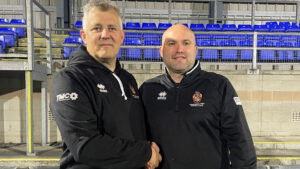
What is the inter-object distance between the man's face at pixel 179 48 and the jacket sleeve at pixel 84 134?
87cm

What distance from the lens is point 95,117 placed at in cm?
128

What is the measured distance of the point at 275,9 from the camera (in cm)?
1528

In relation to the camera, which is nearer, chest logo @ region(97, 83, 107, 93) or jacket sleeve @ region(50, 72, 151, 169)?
jacket sleeve @ region(50, 72, 151, 169)

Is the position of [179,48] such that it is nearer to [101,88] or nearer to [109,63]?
[109,63]

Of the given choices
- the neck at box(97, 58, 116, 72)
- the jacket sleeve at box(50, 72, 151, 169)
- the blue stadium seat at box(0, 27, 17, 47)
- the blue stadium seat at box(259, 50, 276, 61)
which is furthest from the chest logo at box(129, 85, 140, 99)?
the blue stadium seat at box(0, 27, 17, 47)

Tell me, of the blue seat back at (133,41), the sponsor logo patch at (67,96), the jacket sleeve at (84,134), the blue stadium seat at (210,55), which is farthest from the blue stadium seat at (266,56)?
the sponsor logo patch at (67,96)

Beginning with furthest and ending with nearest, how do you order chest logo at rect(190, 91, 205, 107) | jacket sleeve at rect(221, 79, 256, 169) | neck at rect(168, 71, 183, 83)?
neck at rect(168, 71, 183, 83), chest logo at rect(190, 91, 205, 107), jacket sleeve at rect(221, 79, 256, 169)

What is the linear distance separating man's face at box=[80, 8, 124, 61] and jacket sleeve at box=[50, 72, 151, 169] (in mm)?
240

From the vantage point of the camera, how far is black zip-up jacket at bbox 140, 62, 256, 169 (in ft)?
5.92

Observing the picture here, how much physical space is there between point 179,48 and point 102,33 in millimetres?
748

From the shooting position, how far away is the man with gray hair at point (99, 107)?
3.92ft

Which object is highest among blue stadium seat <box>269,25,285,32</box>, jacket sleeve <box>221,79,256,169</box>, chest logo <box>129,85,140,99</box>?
blue stadium seat <box>269,25,285,32</box>

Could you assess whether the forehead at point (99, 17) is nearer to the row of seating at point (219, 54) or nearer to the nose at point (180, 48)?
the nose at point (180, 48)

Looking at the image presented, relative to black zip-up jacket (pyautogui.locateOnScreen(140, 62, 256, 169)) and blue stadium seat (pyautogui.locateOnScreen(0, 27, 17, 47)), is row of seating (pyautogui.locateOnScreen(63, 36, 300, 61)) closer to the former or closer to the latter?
blue stadium seat (pyautogui.locateOnScreen(0, 27, 17, 47))
